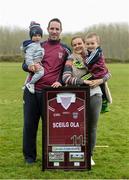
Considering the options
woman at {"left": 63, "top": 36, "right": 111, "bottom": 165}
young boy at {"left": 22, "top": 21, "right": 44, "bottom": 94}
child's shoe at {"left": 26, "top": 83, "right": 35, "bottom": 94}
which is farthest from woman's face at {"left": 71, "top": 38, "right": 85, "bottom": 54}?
child's shoe at {"left": 26, "top": 83, "right": 35, "bottom": 94}

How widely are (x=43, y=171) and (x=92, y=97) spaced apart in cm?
128

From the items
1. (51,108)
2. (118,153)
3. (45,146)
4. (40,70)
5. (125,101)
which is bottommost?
(125,101)

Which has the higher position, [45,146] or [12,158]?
[45,146]

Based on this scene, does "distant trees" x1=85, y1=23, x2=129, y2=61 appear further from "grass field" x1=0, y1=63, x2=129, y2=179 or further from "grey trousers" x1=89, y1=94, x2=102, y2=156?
"grey trousers" x1=89, y1=94, x2=102, y2=156

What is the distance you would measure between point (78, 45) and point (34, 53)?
648 millimetres

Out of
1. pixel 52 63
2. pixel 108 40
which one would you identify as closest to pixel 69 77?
pixel 52 63

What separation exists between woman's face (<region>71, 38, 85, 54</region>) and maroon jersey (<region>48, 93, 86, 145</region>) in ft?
2.32

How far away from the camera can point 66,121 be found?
674cm

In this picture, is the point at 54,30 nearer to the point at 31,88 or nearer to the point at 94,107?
the point at 31,88

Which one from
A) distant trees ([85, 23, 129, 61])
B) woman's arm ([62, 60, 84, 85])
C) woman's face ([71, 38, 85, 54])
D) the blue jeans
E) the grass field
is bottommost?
distant trees ([85, 23, 129, 61])

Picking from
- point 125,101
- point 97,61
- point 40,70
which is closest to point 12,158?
point 40,70

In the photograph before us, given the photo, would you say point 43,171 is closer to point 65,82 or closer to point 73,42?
point 65,82

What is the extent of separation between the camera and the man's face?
22.3 feet

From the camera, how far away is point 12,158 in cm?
760
